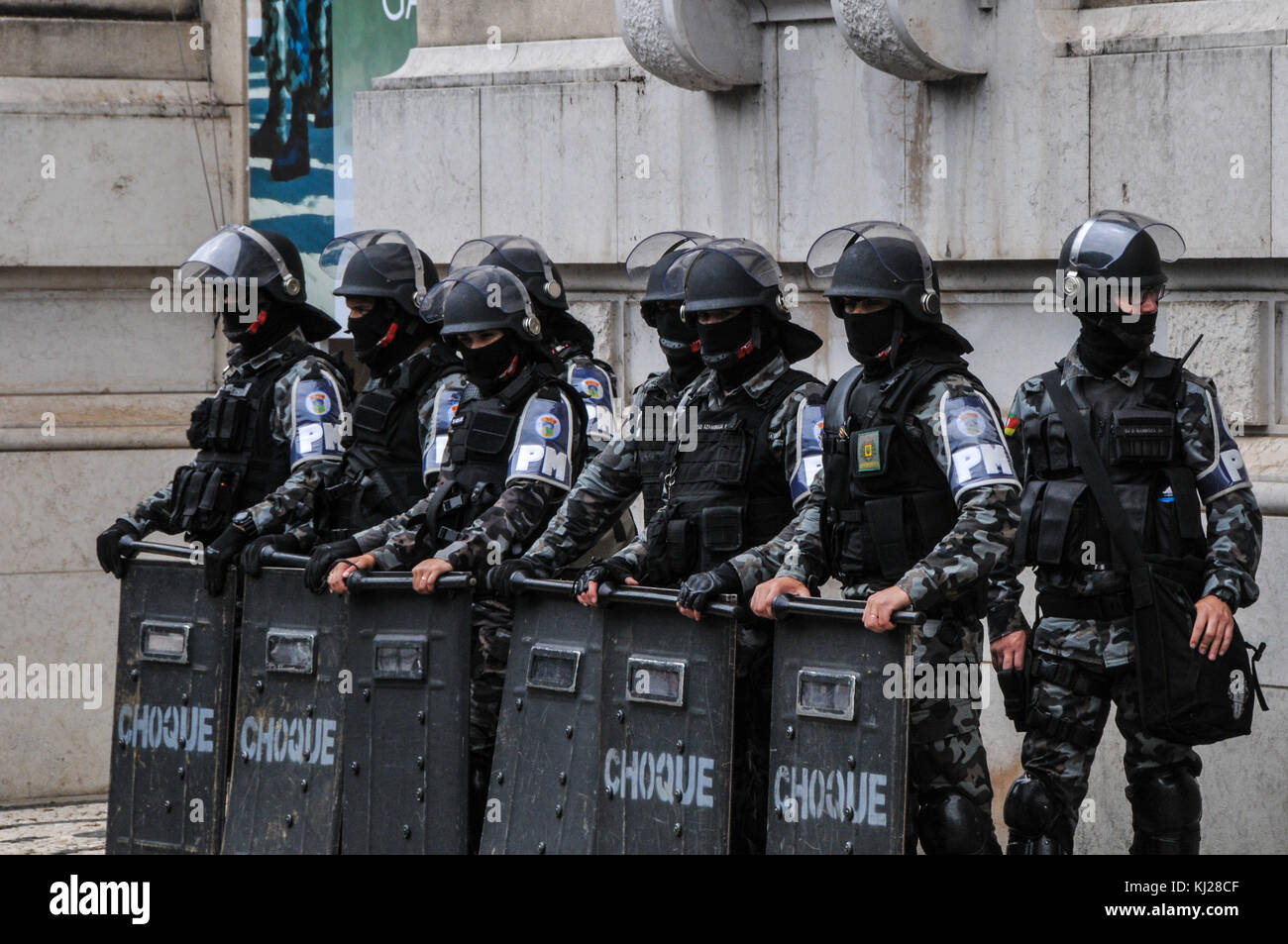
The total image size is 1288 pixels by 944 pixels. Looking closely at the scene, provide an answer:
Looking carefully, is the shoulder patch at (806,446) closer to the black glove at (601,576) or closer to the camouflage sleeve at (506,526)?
the black glove at (601,576)

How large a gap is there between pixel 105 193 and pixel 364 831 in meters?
5.28

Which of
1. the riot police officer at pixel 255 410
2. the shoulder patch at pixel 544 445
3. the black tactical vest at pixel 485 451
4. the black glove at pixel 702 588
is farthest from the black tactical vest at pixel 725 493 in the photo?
the riot police officer at pixel 255 410

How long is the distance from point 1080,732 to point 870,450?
1092 millimetres

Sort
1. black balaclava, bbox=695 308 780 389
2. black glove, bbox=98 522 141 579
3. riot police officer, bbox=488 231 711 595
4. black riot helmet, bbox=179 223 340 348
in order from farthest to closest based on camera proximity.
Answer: black riot helmet, bbox=179 223 340 348 < black glove, bbox=98 522 141 579 < riot police officer, bbox=488 231 711 595 < black balaclava, bbox=695 308 780 389

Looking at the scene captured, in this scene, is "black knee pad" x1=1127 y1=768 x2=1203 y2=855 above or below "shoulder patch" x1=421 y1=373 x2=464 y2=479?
below

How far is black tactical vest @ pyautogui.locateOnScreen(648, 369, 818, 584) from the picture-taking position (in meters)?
6.68

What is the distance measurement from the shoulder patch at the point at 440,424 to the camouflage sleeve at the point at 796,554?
1.50 meters

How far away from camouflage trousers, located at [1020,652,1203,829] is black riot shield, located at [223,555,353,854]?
86.1 inches

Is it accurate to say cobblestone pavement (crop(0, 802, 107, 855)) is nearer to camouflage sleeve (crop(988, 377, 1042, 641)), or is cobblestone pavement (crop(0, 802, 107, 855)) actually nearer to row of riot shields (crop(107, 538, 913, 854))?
row of riot shields (crop(107, 538, 913, 854))

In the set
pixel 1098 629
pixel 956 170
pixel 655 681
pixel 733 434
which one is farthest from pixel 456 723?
pixel 956 170

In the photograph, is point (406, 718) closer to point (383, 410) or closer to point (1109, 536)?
point (383, 410)

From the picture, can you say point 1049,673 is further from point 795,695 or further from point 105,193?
point 105,193

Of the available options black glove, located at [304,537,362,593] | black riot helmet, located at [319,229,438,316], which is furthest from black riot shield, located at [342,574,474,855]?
black riot helmet, located at [319,229,438,316]

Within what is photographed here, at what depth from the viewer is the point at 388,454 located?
7.97 metres
